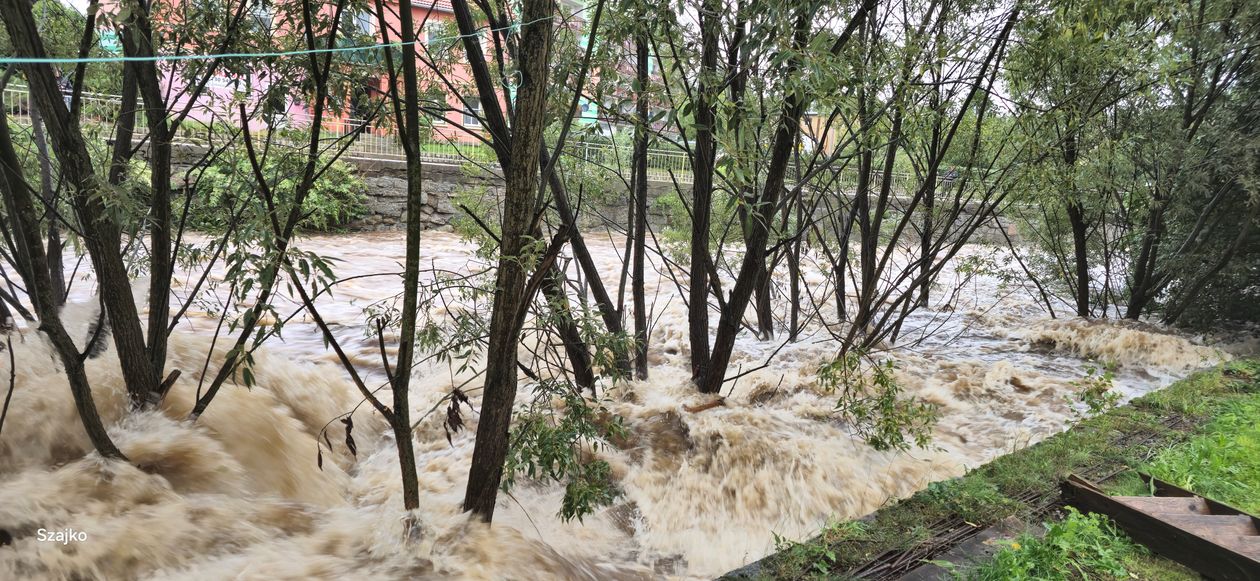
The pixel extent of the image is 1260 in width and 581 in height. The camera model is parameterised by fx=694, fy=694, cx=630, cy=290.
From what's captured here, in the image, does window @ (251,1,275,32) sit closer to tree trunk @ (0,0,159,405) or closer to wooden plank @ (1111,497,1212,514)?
tree trunk @ (0,0,159,405)

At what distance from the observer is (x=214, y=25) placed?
2766 mm

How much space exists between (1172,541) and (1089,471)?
3.16ft

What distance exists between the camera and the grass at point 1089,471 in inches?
107

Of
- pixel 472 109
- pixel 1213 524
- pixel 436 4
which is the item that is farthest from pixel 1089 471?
pixel 436 4

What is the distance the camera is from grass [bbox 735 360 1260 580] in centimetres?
271

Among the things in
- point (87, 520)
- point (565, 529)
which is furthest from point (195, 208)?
point (565, 529)

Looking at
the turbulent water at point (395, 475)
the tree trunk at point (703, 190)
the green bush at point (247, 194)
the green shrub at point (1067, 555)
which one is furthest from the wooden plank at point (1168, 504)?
the green bush at point (247, 194)

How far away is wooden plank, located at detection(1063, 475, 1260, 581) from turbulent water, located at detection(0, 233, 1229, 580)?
85 centimetres

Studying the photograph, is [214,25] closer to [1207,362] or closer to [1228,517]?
[1228,517]

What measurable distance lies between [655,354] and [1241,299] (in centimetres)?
636

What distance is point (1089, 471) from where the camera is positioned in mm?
3600

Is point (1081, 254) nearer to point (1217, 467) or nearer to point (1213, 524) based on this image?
point (1217, 467)

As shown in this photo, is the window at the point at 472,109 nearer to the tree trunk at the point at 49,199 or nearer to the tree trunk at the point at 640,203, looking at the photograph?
the tree trunk at the point at 640,203

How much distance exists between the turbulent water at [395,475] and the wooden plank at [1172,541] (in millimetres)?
853
